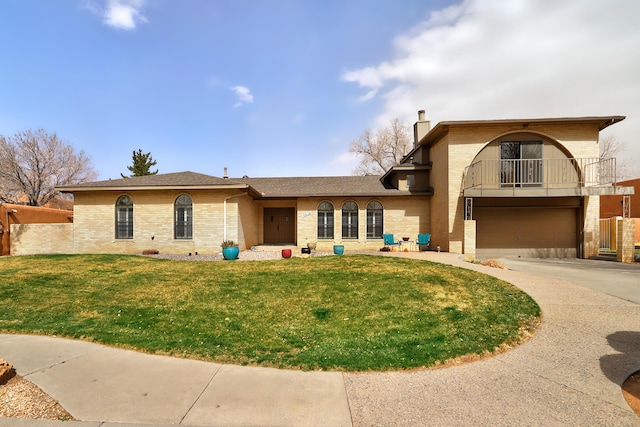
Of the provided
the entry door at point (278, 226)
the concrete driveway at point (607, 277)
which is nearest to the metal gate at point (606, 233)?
the concrete driveway at point (607, 277)

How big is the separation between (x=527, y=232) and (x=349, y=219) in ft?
34.4

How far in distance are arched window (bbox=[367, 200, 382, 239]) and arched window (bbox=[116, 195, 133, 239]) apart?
576 inches

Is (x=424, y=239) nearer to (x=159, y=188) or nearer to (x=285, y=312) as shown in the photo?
(x=285, y=312)

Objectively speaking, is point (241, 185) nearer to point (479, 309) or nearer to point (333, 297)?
point (333, 297)

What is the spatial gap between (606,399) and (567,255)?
55.4ft

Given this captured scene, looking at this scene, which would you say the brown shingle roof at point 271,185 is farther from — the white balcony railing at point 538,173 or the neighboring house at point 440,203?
the white balcony railing at point 538,173

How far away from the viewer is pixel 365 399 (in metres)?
3.30

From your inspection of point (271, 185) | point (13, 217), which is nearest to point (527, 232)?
point (271, 185)

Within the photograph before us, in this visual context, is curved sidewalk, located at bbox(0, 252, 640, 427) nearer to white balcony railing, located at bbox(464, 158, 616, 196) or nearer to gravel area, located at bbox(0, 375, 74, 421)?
gravel area, located at bbox(0, 375, 74, 421)

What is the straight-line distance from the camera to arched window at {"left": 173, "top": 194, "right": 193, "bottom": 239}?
53.9 feet

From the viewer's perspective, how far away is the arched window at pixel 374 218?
1817cm

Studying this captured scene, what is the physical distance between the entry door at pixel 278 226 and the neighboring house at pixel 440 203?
2055 millimetres

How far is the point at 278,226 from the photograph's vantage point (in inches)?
814

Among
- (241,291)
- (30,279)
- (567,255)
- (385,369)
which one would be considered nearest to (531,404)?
(385,369)
